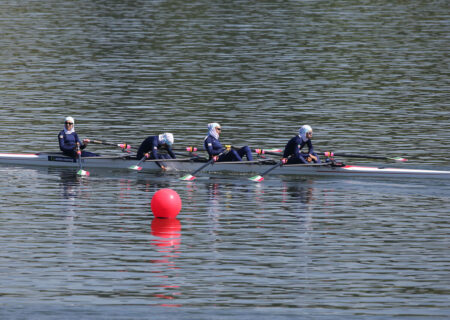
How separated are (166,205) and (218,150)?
28.9 ft

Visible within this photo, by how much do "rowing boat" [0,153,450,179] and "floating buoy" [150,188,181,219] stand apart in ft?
25.7

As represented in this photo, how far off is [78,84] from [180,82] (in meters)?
5.85

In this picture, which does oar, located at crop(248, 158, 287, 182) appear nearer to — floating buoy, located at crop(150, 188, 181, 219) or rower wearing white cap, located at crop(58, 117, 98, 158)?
floating buoy, located at crop(150, 188, 181, 219)

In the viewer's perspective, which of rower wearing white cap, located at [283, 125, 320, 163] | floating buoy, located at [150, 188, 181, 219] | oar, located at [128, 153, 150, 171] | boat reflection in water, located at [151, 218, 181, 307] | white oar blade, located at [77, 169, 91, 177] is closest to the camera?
boat reflection in water, located at [151, 218, 181, 307]

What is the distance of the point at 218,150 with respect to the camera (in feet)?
124

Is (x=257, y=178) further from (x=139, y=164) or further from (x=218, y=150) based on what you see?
(x=139, y=164)

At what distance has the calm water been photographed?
21.5 metres

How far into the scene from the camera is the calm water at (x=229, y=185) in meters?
21.5

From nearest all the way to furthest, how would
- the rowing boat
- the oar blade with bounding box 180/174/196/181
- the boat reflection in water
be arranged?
the boat reflection in water
the rowing boat
the oar blade with bounding box 180/174/196/181

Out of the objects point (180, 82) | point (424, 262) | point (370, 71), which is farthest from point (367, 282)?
point (370, 71)

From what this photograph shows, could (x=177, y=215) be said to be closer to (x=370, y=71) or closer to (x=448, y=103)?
(x=448, y=103)

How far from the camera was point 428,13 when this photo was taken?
335 feet

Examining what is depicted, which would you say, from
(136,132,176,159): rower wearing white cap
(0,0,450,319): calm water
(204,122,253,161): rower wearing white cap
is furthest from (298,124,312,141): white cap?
(136,132,176,159): rower wearing white cap

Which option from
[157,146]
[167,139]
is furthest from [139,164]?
[167,139]
